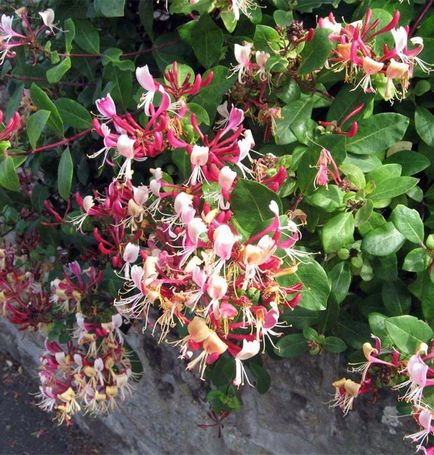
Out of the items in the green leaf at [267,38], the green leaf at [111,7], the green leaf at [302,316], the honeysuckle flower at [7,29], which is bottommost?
the green leaf at [302,316]

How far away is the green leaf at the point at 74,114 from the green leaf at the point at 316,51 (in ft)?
1.31

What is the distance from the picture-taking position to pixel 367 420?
143 cm

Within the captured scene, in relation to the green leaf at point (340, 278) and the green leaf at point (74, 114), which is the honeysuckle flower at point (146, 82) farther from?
the green leaf at point (340, 278)

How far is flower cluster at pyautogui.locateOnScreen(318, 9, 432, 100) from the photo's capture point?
0.94 meters

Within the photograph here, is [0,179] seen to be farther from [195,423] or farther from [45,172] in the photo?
[195,423]

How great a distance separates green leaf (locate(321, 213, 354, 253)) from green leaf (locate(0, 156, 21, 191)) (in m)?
0.50

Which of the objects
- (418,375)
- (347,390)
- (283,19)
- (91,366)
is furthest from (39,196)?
(418,375)

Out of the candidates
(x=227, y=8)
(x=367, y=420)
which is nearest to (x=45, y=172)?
(x=227, y=8)

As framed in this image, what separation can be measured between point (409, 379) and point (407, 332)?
84 mm

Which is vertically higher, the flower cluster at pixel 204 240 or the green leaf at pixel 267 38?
the green leaf at pixel 267 38

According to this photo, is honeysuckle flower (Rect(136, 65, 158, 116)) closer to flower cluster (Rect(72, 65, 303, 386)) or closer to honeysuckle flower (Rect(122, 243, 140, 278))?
flower cluster (Rect(72, 65, 303, 386))

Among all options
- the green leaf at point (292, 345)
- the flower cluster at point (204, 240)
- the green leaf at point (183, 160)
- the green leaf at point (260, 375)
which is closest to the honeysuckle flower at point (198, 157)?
the flower cluster at point (204, 240)

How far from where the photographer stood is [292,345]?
126cm

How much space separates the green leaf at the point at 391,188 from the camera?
105 centimetres
